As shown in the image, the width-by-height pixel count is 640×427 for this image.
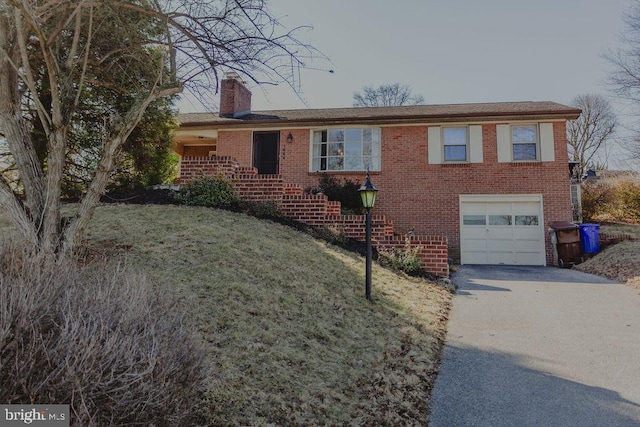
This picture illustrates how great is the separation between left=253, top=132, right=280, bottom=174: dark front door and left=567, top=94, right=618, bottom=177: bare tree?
21.1 metres

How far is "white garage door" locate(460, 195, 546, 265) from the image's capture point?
12273 mm

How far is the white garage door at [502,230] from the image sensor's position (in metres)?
12.3

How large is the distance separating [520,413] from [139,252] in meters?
4.65

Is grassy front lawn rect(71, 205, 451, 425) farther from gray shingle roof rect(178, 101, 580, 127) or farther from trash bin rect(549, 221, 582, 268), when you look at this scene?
gray shingle roof rect(178, 101, 580, 127)

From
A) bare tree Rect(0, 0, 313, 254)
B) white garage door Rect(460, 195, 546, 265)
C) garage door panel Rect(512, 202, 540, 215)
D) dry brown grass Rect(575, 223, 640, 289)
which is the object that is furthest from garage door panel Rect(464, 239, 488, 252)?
bare tree Rect(0, 0, 313, 254)

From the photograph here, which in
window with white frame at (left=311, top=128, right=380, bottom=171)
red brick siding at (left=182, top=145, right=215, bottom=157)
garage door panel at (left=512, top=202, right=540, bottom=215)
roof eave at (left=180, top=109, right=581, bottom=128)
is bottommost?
garage door panel at (left=512, top=202, right=540, bottom=215)

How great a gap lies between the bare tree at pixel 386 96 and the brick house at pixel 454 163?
15117 millimetres

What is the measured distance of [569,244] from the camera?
11633 mm

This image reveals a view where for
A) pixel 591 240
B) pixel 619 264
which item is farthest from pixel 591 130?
pixel 619 264

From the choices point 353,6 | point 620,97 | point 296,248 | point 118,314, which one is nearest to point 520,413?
point 118,314

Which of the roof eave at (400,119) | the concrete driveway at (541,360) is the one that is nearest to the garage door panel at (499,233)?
the roof eave at (400,119)

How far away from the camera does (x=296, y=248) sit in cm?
718

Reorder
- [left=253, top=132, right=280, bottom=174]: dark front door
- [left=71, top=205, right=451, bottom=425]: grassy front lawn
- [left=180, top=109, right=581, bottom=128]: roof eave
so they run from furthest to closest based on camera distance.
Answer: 1. [left=253, top=132, right=280, bottom=174]: dark front door
2. [left=180, top=109, right=581, bottom=128]: roof eave
3. [left=71, top=205, right=451, bottom=425]: grassy front lawn

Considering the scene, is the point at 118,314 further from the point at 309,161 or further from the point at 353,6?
the point at 309,161
